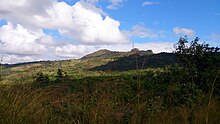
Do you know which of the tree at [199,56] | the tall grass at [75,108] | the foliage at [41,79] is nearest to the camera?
the tall grass at [75,108]

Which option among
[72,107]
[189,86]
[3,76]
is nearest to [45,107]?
[72,107]

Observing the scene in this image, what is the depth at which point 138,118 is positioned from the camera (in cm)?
421

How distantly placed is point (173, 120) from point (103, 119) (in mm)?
1003

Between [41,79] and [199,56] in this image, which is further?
[199,56]

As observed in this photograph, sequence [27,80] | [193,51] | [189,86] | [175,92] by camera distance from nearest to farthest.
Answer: [27,80], [175,92], [189,86], [193,51]

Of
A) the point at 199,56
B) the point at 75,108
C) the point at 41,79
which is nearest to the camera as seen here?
the point at 75,108

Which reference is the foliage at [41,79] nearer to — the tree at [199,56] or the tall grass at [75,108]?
the tall grass at [75,108]

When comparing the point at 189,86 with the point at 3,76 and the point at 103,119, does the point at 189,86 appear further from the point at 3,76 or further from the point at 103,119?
the point at 3,76

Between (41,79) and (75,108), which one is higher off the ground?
(41,79)

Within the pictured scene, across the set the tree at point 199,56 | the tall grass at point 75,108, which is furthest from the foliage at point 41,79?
the tree at point 199,56

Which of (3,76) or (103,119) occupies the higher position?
(3,76)

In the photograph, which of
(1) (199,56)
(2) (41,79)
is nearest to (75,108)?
(2) (41,79)

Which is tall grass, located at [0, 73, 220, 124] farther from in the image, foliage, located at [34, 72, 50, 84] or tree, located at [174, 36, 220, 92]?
tree, located at [174, 36, 220, 92]

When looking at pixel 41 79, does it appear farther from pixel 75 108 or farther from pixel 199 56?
pixel 199 56
